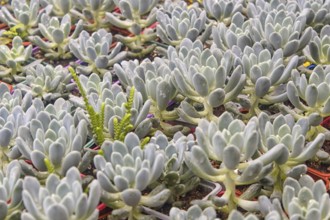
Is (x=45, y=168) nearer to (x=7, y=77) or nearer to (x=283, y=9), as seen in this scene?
(x=7, y=77)

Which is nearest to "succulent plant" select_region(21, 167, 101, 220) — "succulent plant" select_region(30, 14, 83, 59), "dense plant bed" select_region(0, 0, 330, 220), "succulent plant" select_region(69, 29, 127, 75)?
"dense plant bed" select_region(0, 0, 330, 220)

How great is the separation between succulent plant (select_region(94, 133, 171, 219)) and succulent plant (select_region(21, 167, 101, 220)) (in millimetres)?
66

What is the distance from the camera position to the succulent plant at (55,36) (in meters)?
2.12

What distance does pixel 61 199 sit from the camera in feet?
3.91

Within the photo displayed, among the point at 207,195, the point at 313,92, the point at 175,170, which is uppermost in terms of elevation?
the point at 313,92

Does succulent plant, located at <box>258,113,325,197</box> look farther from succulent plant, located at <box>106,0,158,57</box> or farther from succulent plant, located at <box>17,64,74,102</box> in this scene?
succulent plant, located at <box>106,0,158,57</box>

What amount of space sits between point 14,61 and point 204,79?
2.73 feet

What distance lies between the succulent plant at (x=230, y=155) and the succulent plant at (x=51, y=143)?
294 millimetres

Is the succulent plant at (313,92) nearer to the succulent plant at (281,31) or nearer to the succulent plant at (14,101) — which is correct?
the succulent plant at (281,31)

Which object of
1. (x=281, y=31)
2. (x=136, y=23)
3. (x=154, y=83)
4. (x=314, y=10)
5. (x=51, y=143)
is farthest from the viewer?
(x=136, y=23)

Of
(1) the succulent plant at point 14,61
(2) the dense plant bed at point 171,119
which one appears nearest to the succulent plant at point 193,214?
(2) the dense plant bed at point 171,119

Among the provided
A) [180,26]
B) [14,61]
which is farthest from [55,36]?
[180,26]

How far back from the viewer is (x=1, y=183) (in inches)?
50.9

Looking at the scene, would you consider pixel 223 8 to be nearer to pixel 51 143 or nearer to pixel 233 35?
pixel 233 35
